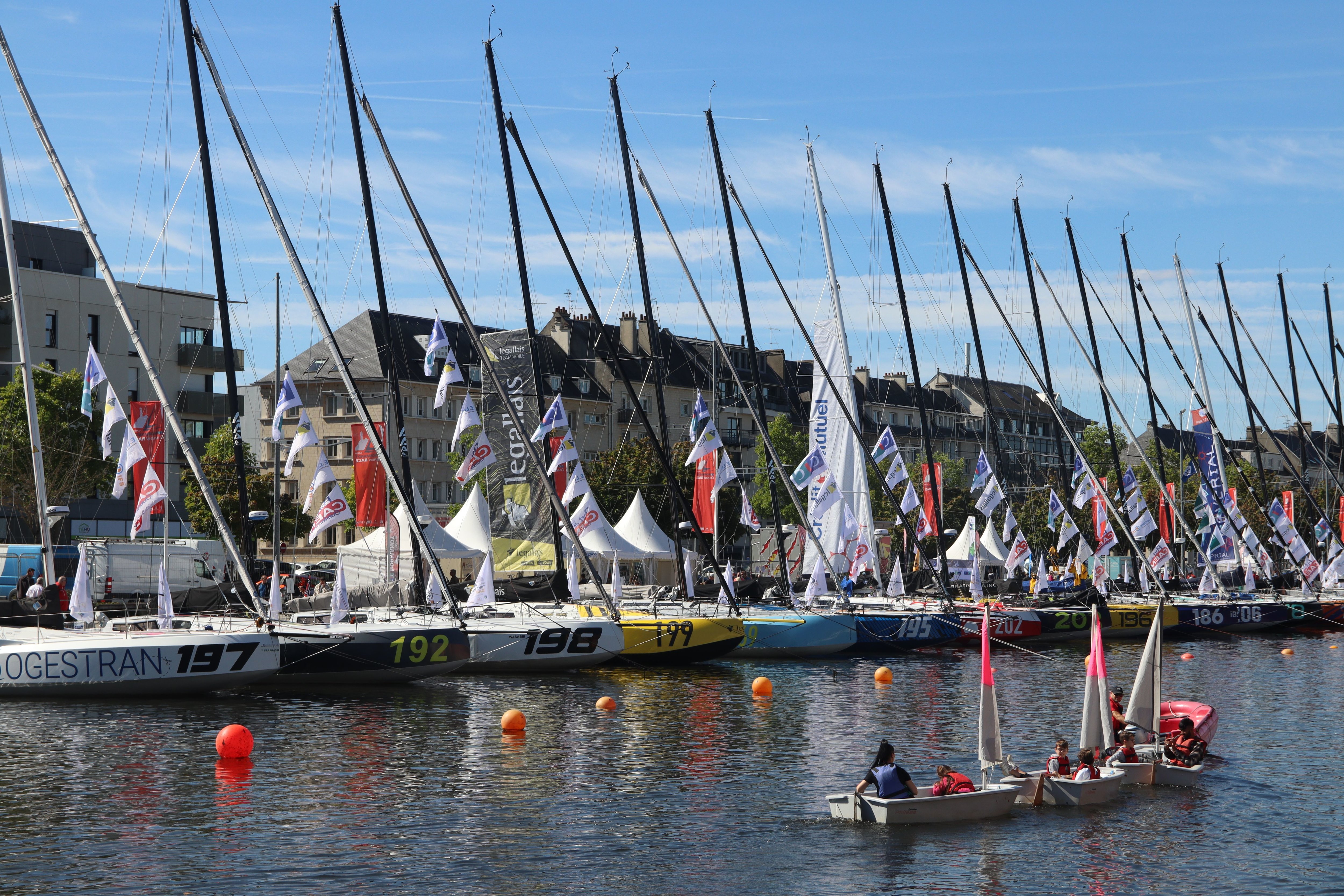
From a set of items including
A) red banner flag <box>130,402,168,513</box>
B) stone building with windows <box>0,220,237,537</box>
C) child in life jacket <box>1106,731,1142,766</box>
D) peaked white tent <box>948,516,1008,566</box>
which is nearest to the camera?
child in life jacket <box>1106,731,1142,766</box>

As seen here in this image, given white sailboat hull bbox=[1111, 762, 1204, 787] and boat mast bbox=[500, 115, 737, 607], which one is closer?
white sailboat hull bbox=[1111, 762, 1204, 787]

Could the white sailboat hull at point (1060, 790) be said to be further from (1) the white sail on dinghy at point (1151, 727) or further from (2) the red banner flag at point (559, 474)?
(2) the red banner flag at point (559, 474)

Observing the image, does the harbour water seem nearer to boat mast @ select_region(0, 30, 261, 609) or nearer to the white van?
boat mast @ select_region(0, 30, 261, 609)

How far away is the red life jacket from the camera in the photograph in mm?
23562

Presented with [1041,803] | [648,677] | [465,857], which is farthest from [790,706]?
[465,857]

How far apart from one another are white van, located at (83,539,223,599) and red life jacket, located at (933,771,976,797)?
36569 mm

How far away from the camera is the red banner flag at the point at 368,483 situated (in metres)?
40.8

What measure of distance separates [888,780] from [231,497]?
219ft

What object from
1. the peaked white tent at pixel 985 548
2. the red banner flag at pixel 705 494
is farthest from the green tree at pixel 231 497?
the peaked white tent at pixel 985 548

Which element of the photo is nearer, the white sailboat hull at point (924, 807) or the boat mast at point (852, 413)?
the white sailboat hull at point (924, 807)

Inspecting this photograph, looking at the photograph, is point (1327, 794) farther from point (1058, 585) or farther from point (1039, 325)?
point (1039, 325)

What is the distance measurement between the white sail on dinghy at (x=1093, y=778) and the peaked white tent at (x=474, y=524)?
21865 millimetres

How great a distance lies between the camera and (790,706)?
122ft

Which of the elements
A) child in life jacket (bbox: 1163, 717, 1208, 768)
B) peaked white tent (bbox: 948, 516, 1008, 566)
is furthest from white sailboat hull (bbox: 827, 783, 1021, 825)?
peaked white tent (bbox: 948, 516, 1008, 566)
